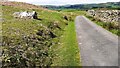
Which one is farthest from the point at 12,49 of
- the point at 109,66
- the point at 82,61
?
the point at 109,66

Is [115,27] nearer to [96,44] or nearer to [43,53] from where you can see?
[96,44]

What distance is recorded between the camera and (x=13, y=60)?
71.8 feet

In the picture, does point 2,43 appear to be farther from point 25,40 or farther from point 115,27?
point 115,27

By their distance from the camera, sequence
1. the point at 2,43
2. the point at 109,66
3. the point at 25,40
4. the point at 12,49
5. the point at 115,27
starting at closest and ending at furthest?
the point at 109,66 < the point at 12,49 < the point at 2,43 < the point at 25,40 < the point at 115,27

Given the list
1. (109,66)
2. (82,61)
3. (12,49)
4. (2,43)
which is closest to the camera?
(109,66)

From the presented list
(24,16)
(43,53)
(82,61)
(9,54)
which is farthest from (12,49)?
(24,16)

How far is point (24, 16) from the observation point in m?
48.6

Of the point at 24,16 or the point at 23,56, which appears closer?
the point at 23,56

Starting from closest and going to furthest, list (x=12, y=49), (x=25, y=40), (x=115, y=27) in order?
(x=12, y=49), (x=25, y=40), (x=115, y=27)

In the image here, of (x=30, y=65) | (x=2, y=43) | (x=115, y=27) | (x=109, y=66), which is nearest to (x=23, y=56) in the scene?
(x=30, y=65)

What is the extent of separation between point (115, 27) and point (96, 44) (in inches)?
715

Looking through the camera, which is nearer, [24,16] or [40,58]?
[40,58]

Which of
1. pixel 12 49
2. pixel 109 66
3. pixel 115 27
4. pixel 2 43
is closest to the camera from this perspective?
pixel 109 66

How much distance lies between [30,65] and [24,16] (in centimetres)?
2705
